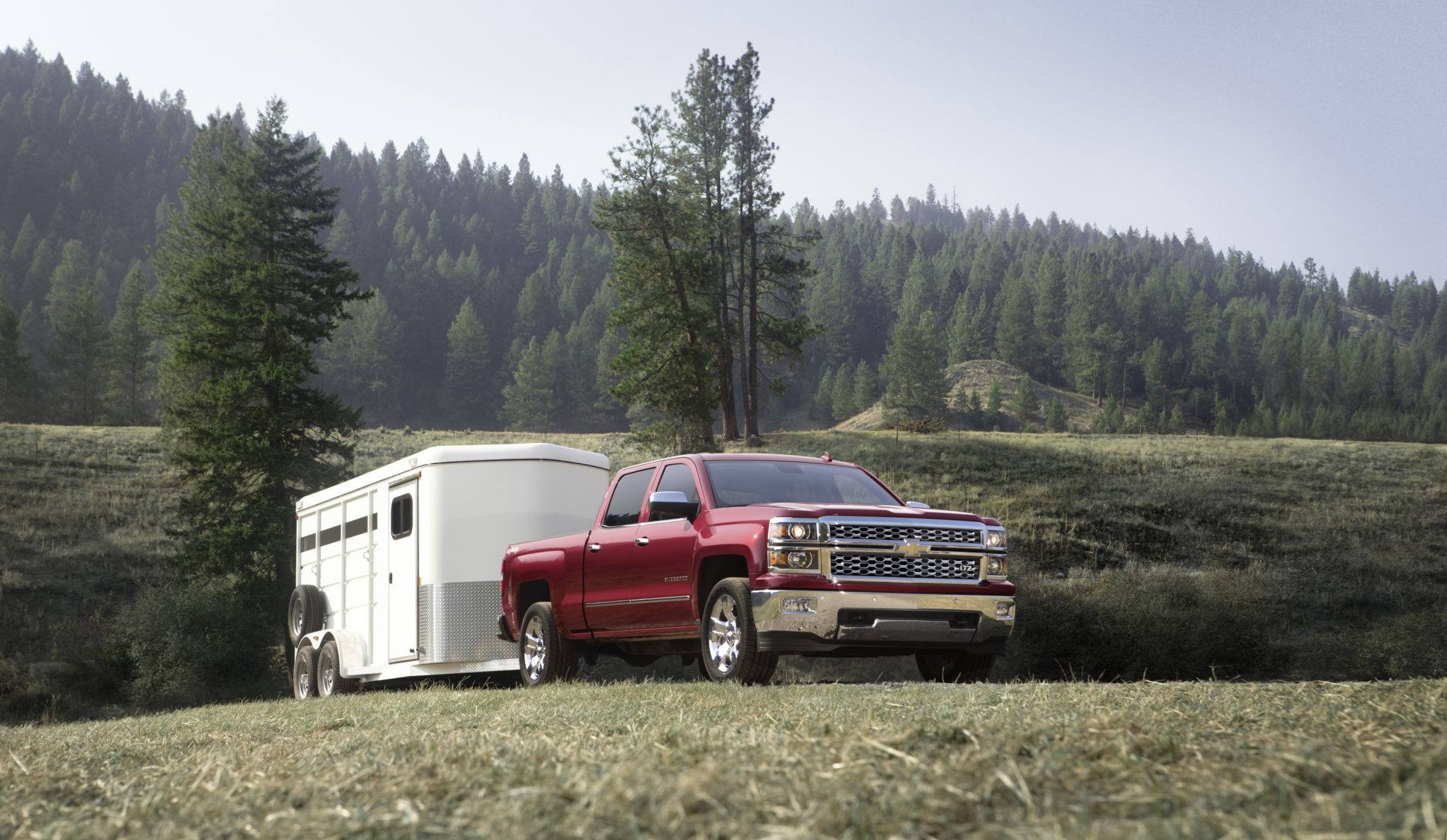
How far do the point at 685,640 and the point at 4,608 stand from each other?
2971cm

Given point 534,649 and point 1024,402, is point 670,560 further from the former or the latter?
point 1024,402

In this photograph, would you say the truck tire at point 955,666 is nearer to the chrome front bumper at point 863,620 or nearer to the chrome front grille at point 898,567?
the chrome front bumper at point 863,620

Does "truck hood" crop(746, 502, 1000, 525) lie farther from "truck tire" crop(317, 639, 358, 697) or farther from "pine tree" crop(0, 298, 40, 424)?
"pine tree" crop(0, 298, 40, 424)

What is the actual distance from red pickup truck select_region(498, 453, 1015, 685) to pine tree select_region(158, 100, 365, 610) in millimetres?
23628

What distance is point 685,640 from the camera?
11336 millimetres

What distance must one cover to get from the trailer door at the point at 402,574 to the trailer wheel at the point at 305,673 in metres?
2.92

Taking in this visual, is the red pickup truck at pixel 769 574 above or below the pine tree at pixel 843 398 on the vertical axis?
below

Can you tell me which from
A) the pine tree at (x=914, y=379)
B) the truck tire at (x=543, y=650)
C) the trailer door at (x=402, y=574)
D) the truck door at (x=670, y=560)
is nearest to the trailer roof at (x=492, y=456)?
the trailer door at (x=402, y=574)

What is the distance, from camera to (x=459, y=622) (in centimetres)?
1438

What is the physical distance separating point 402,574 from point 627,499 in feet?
13.3

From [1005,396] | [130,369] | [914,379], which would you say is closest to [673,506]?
[130,369]

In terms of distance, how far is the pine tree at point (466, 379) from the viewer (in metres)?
142

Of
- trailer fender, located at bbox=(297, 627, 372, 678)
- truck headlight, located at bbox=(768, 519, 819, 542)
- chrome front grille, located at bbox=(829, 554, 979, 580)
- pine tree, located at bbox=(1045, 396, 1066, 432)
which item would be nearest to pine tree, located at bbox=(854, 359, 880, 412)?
pine tree, located at bbox=(1045, 396, 1066, 432)

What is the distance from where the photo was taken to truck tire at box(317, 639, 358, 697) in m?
16.3
